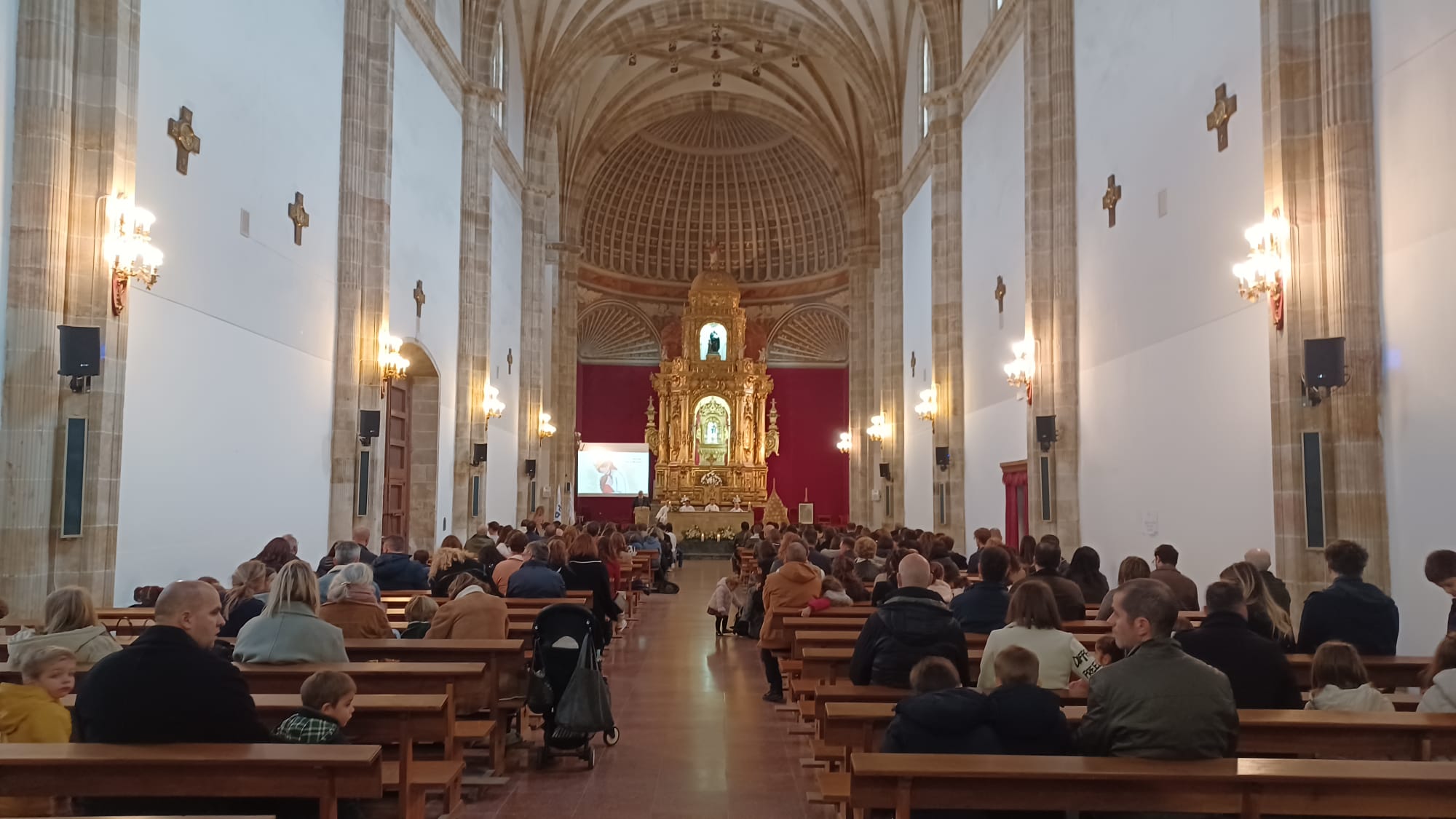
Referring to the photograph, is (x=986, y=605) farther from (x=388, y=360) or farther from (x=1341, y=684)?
(x=388, y=360)

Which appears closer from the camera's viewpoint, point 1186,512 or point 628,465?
point 1186,512

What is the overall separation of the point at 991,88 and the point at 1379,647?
500 inches

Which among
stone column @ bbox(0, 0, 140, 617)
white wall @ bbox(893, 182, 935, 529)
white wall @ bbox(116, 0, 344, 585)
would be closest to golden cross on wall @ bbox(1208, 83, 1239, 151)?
stone column @ bbox(0, 0, 140, 617)

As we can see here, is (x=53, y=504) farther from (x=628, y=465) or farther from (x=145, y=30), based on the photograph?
(x=628, y=465)

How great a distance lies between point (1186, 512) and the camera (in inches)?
393

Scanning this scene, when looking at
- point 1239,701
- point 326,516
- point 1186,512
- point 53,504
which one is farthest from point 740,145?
point 1239,701

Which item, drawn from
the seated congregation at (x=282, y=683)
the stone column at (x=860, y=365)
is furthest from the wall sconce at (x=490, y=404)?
the stone column at (x=860, y=365)

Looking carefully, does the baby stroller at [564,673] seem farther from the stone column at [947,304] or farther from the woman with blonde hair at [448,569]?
the stone column at [947,304]

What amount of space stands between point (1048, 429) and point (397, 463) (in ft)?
30.4

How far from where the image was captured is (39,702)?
396 cm

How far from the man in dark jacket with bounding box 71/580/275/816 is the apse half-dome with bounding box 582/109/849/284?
1160 inches

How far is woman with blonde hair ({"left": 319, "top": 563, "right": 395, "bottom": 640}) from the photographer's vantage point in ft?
20.6

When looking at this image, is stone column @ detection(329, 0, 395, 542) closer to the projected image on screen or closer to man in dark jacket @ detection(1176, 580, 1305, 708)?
man in dark jacket @ detection(1176, 580, 1305, 708)

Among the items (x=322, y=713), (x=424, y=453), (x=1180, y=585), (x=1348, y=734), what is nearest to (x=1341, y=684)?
(x=1348, y=734)
